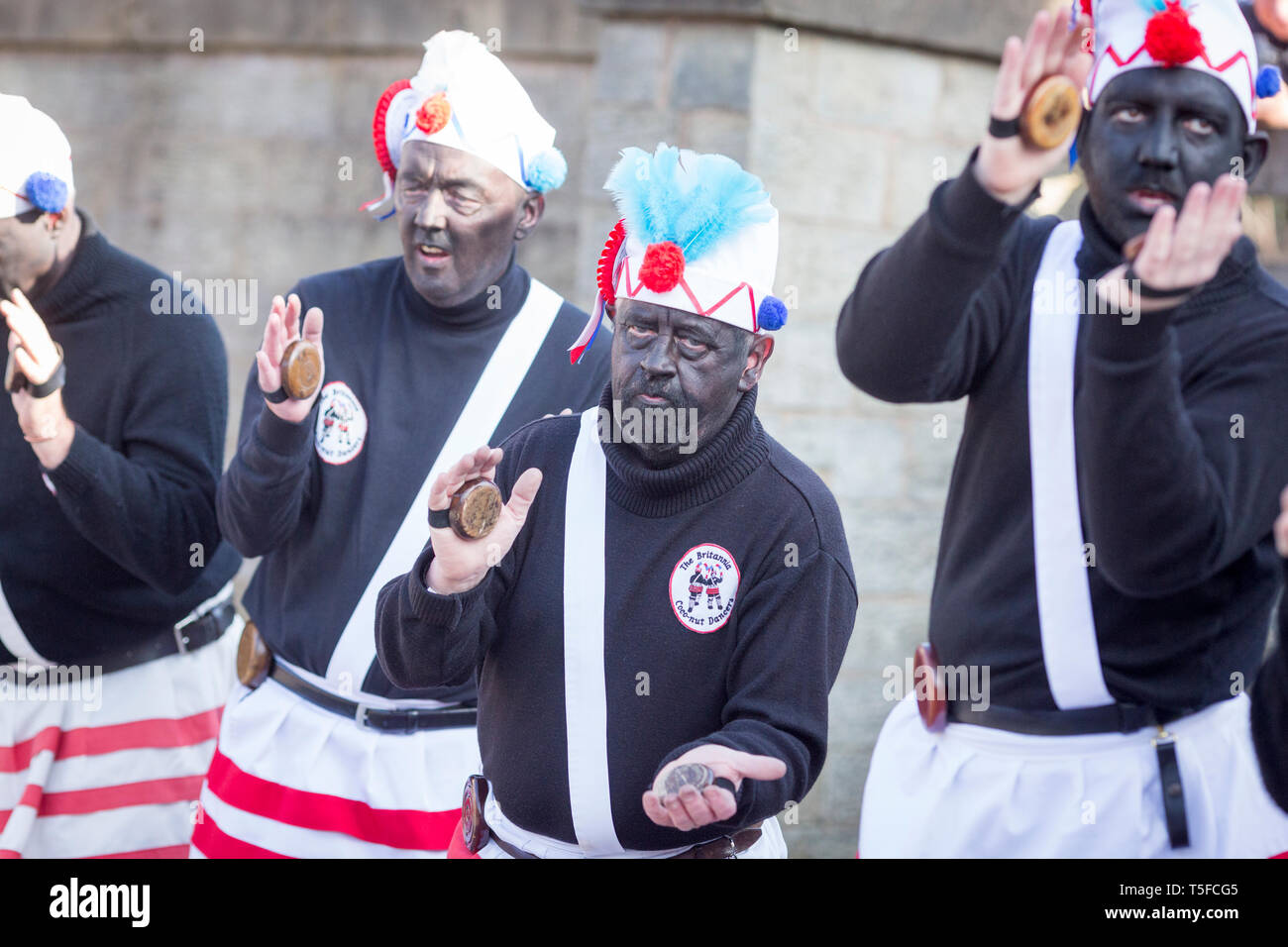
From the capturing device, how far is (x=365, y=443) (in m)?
3.14

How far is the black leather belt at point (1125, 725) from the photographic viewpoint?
7.20ft

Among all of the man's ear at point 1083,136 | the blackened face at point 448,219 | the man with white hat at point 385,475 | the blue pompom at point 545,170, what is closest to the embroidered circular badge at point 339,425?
the man with white hat at point 385,475

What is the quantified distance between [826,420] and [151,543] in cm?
228

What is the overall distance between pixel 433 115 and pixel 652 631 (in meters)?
1.41

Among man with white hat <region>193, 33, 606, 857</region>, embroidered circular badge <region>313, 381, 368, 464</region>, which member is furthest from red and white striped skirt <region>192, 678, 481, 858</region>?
embroidered circular badge <region>313, 381, 368, 464</region>

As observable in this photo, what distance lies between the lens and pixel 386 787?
3066 millimetres

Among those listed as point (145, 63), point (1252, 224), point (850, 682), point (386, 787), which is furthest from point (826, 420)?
point (145, 63)

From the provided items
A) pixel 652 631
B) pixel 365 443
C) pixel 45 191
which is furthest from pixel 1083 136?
pixel 45 191

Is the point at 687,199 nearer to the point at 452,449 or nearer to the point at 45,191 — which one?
the point at 452,449

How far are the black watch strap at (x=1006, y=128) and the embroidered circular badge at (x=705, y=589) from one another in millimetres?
784

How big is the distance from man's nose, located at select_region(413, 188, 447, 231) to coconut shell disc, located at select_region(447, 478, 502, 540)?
1118 mm

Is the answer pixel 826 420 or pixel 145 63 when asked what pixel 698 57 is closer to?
pixel 826 420

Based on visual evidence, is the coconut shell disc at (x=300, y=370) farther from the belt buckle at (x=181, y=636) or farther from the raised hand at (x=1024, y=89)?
the raised hand at (x=1024, y=89)

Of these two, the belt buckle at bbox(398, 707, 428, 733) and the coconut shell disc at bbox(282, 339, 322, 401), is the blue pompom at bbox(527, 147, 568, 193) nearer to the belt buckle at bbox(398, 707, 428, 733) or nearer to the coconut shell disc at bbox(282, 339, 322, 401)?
the coconut shell disc at bbox(282, 339, 322, 401)
